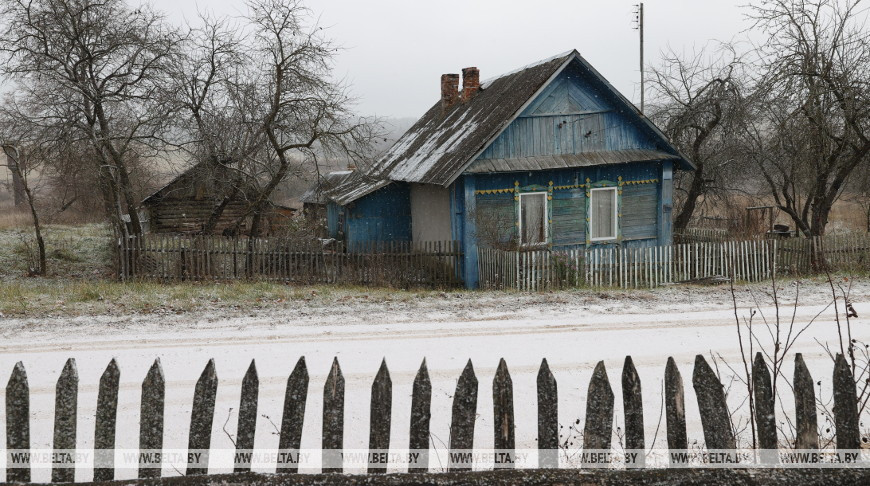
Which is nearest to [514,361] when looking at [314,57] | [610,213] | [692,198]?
[610,213]

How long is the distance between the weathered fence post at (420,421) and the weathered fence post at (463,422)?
0.13 metres

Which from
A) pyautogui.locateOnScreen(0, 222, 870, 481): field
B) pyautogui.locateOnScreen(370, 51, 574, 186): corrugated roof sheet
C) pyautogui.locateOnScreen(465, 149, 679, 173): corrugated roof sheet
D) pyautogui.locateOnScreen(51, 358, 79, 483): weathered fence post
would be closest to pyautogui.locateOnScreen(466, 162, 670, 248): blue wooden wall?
pyautogui.locateOnScreen(465, 149, 679, 173): corrugated roof sheet

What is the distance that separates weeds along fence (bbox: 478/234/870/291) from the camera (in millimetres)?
17250

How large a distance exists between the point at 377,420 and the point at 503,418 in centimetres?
66

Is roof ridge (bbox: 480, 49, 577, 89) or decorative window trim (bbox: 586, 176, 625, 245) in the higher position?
roof ridge (bbox: 480, 49, 577, 89)

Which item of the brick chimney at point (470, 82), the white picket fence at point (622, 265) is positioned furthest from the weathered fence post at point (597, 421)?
the brick chimney at point (470, 82)

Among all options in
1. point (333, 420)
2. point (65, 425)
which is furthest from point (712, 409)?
point (65, 425)

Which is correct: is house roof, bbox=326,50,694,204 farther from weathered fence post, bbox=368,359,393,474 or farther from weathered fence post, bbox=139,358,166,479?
weathered fence post, bbox=139,358,166,479

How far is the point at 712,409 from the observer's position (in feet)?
12.8

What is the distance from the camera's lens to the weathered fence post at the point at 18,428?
3668mm

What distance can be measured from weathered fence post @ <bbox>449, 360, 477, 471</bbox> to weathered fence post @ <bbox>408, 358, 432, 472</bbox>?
0.13 meters

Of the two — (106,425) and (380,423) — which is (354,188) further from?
(380,423)

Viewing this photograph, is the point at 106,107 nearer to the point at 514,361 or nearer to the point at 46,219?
the point at 514,361

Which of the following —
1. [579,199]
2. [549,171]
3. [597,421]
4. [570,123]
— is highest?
[570,123]
